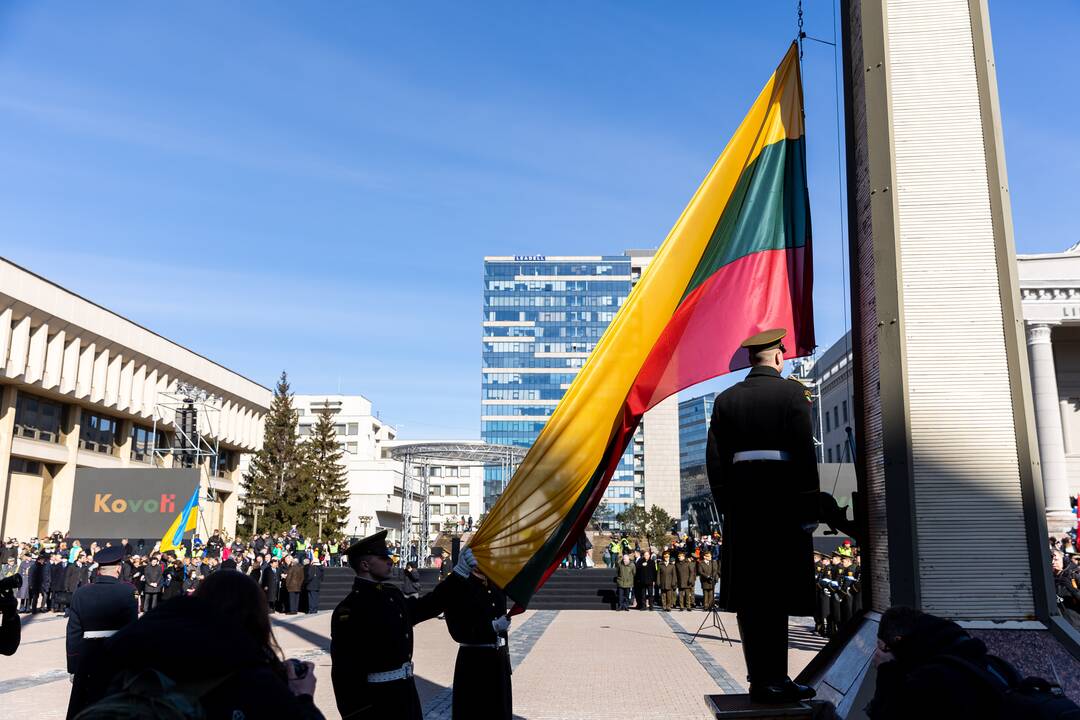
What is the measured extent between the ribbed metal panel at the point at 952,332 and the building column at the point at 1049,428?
32144 mm

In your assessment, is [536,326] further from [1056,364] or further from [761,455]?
[761,455]

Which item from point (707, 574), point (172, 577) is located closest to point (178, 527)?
point (172, 577)

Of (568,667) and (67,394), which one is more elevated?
(67,394)

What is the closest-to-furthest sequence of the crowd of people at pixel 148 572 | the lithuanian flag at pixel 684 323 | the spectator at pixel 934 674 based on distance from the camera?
1. the spectator at pixel 934 674
2. the lithuanian flag at pixel 684 323
3. the crowd of people at pixel 148 572

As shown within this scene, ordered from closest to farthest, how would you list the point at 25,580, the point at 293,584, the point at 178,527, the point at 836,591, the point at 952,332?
the point at 952,332
the point at 836,591
the point at 25,580
the point at 293,584
the point at 178,527

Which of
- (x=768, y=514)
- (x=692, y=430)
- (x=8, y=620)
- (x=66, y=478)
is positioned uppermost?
(x=692, y=430)

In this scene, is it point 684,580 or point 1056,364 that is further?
point 1056,364

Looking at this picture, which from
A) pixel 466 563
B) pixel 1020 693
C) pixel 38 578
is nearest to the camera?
pixel 1020 693

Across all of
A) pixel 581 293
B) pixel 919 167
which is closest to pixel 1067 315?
pixel 919 167

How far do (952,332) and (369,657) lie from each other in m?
3.62

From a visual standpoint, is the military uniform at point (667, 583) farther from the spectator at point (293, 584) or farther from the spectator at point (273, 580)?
the spectator at point (273, 580)

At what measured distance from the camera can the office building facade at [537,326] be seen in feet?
394

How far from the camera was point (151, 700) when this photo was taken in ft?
6.18

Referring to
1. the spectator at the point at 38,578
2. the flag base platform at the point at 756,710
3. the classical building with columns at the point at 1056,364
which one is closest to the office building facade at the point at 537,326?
the classical building with columns at the point at 1056,364
